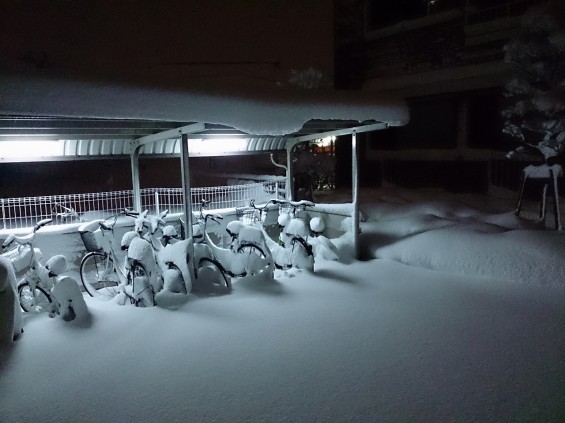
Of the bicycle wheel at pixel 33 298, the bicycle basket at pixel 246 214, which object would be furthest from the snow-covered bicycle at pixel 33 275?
the bicycle basket at pixel 246 214

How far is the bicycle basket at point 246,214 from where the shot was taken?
6.70 m

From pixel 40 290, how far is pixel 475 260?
5.53 metres

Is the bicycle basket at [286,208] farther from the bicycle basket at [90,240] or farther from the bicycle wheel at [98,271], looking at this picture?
the bicycle basket at [90,240]

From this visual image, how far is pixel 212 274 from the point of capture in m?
5.04

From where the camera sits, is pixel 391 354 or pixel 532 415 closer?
pixel 532 415

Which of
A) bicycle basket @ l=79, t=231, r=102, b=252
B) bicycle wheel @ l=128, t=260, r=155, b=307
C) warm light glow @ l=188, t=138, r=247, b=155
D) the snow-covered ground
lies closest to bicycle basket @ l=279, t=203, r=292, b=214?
the snow-covered ground

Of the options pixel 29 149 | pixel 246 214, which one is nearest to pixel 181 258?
pixel 246 214

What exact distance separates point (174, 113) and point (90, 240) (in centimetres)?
299

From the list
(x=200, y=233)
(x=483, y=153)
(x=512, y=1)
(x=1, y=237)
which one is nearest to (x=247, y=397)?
(x=200, y=233)

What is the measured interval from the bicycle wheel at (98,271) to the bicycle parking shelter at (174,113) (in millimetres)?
1224

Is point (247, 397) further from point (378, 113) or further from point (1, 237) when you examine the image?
point (1, 237)

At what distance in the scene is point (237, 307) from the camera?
4.40 meters

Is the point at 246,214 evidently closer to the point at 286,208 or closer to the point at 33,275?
the point at 286,208

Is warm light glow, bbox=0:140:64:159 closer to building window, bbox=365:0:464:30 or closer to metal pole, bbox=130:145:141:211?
metal pole, bbox=130:145:141:211
